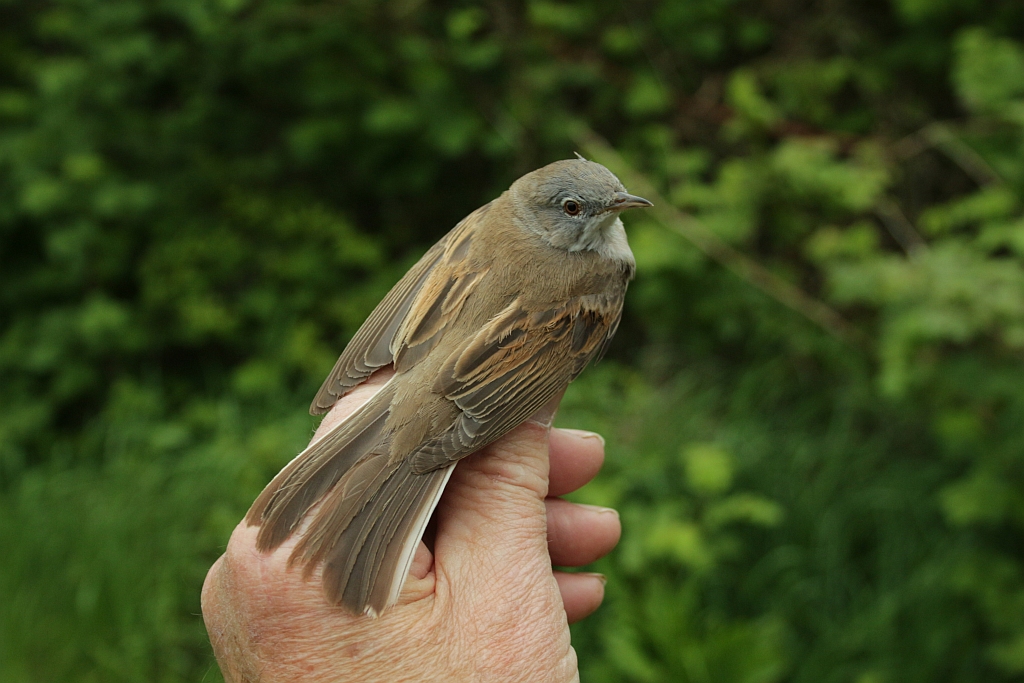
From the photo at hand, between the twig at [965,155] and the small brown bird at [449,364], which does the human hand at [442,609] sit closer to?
the small brown bird at [449,364]

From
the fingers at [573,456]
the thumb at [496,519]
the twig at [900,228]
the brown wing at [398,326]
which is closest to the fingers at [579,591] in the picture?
the fingers at [573,456]

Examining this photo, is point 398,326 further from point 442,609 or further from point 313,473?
point 442,609

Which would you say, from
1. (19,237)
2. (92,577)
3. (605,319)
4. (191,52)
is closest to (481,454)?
(605,319)

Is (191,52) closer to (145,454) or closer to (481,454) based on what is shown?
(145,454)

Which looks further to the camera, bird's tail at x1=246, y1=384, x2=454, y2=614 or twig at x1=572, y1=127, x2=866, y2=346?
twig at x1=572, y1=127, x2=866, y2=346

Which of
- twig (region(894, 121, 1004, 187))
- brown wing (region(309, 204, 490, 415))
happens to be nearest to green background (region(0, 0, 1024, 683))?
twig (region(894, 121, 1004, 187))

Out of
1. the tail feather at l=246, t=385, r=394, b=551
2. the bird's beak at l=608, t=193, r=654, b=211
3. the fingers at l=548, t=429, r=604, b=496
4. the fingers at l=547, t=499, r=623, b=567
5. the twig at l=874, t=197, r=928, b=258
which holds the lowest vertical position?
the twig at l=874, t=197, r=928, b=258

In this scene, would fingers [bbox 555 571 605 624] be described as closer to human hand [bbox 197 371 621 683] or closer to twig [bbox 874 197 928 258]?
human hand [bbox 197 371 621 683]
